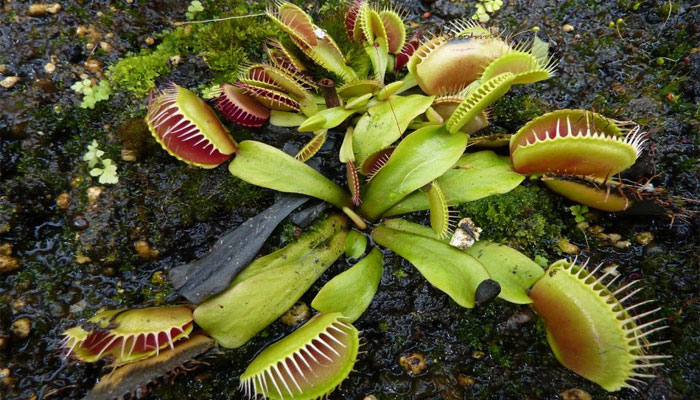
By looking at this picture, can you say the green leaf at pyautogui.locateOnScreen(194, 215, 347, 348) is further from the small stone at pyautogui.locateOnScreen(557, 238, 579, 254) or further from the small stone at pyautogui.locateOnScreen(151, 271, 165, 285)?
the small stone at pyautogui.locateOnScreen(557, 238, 579, 254)

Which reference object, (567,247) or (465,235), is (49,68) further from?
(567,247)

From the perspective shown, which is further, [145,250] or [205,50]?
[205,50]

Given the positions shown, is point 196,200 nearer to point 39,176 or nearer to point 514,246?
point 39,176

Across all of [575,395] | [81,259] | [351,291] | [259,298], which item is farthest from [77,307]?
[575,395]

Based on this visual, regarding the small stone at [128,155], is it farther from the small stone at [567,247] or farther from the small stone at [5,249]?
the small stone at [567,247]

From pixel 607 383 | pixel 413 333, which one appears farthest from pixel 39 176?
pixel 607 383
